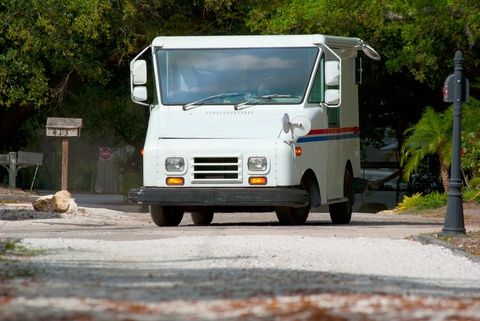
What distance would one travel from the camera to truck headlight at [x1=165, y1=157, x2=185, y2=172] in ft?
45.8

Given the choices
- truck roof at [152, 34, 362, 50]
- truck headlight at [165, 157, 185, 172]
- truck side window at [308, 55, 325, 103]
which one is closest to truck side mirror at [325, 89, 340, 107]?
truck side window at [308, 55, 325, 103]

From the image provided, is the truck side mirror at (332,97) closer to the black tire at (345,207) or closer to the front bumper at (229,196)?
the front bumper at (229,196)

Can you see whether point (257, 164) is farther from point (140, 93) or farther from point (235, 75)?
point (140, 93)

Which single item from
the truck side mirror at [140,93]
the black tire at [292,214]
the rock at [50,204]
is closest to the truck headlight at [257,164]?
the black tire at [292,214]

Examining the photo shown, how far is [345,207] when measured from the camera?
16.6 meters

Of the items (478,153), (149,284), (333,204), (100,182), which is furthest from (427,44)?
(100,182)

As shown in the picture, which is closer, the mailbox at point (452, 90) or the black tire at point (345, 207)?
the mailbox at point (452, 90)

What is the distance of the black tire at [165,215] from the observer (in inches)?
593

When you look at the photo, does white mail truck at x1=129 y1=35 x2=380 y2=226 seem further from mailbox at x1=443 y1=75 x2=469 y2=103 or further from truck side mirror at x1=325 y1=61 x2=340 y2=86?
mailbox at x1=443 y1=75 x2=469 y2=103

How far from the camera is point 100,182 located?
1930 inches

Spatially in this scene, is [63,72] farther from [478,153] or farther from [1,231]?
[1,231]

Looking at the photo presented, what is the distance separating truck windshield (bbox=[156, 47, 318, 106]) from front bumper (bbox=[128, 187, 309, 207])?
1442 mm

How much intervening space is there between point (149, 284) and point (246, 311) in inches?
52.9

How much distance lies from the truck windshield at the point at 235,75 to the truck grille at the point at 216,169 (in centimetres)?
106
